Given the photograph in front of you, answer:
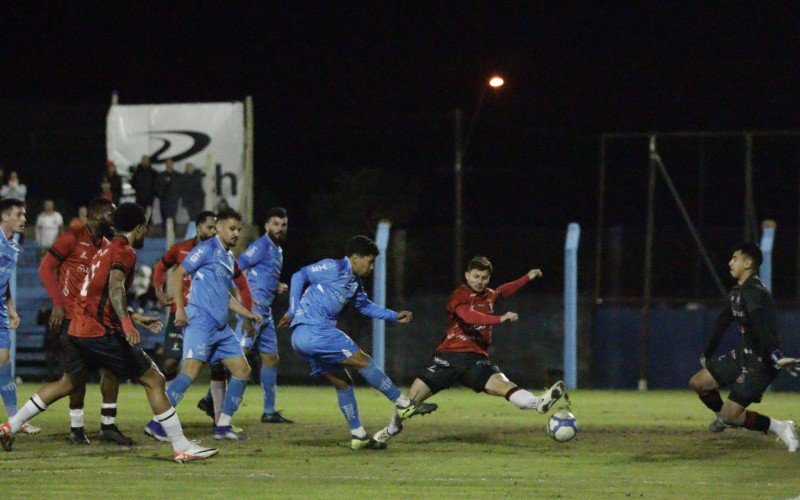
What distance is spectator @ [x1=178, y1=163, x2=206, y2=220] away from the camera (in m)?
23.8

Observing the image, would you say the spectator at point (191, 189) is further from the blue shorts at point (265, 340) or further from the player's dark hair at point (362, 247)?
the player's dark hair at point (362, 247)

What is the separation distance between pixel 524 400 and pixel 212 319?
285cm

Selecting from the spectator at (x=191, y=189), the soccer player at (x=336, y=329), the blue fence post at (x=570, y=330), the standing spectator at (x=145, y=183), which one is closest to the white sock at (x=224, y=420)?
the soccer player at (x=336, y=329)

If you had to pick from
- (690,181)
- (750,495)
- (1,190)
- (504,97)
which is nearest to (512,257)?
(690,181)

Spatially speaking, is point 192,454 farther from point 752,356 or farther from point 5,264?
point 752,356

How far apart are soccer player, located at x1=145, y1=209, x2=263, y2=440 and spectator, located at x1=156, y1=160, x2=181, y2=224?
11.1m

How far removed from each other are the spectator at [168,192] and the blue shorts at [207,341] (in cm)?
1127

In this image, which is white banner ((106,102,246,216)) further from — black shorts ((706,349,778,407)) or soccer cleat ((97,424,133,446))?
black shorts ((706,349,778,407))

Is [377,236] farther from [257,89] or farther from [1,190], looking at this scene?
[257,89]

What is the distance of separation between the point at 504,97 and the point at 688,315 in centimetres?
2089

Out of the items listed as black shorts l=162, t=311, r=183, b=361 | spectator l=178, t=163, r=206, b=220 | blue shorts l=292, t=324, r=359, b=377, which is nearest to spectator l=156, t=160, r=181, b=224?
spectator l=178, t=163, r=206, b=220

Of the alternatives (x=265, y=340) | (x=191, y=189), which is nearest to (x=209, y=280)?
(x=265, y=340)

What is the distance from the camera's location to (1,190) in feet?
82.8

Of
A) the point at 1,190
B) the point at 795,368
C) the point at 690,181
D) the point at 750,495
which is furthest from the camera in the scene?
the point at 690,181
